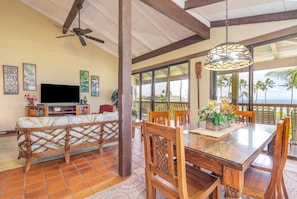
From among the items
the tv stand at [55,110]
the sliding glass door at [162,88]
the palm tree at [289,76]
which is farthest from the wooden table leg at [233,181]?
the tv stand at [55,110]

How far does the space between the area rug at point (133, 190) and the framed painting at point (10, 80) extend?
16.0 ft

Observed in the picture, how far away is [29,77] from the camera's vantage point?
5.01m

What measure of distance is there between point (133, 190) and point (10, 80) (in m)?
5.26

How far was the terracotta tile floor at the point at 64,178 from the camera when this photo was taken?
1.80 meters

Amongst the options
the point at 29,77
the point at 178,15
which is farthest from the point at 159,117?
the point at 29,77

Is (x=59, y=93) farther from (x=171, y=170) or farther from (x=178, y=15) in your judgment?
(x=171, y=170)

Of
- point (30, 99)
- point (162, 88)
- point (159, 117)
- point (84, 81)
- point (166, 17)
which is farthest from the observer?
point (84, 81)

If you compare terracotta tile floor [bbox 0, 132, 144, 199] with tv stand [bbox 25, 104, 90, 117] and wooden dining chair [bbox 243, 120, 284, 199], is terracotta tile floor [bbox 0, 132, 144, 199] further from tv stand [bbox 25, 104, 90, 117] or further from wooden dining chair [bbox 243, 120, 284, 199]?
tv stand [bbox 25, 104, 90, 117]

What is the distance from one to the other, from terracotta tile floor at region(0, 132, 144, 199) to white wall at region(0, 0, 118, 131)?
3.50 metres

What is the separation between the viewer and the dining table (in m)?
1.06

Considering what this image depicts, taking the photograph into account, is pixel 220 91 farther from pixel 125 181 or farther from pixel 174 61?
pixel 125 181

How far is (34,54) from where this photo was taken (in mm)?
5109

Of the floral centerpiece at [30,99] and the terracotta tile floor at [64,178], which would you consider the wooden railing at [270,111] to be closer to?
the terracotta tile floor at [64,178]

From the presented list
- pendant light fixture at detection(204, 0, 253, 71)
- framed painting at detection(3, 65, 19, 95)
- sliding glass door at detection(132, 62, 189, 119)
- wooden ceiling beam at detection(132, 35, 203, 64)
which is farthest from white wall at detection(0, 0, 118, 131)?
pendant light fixture at detection(204, 0, 253, 71)
